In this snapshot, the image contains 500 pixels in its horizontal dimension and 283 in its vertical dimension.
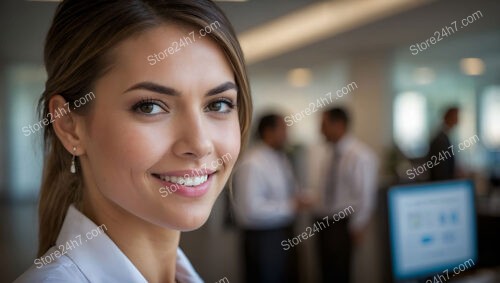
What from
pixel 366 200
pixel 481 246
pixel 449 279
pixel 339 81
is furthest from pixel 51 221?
pixel 339 81

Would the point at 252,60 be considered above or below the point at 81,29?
above

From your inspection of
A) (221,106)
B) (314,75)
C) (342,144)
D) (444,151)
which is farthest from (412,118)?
(221,106)

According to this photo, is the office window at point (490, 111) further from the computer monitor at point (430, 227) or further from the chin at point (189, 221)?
the chin at point (189, 221)

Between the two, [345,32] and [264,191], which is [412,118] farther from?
[264,191]

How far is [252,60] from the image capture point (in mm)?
8781

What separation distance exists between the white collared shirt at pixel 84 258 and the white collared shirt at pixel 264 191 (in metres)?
3.35

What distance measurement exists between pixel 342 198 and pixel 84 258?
12.9ft

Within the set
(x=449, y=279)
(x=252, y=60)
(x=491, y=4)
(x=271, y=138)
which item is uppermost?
(x=252, y=60)

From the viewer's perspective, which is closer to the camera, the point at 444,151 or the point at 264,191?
the point at 264,191

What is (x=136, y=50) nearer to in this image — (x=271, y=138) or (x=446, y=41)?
(x=271, y=138)

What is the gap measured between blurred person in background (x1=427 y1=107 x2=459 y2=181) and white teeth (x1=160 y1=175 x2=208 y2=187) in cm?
528

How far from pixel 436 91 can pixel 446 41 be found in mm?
5756

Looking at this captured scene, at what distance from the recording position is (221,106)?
89cm

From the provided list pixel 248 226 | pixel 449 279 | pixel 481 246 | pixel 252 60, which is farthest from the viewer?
pixel 252 60
